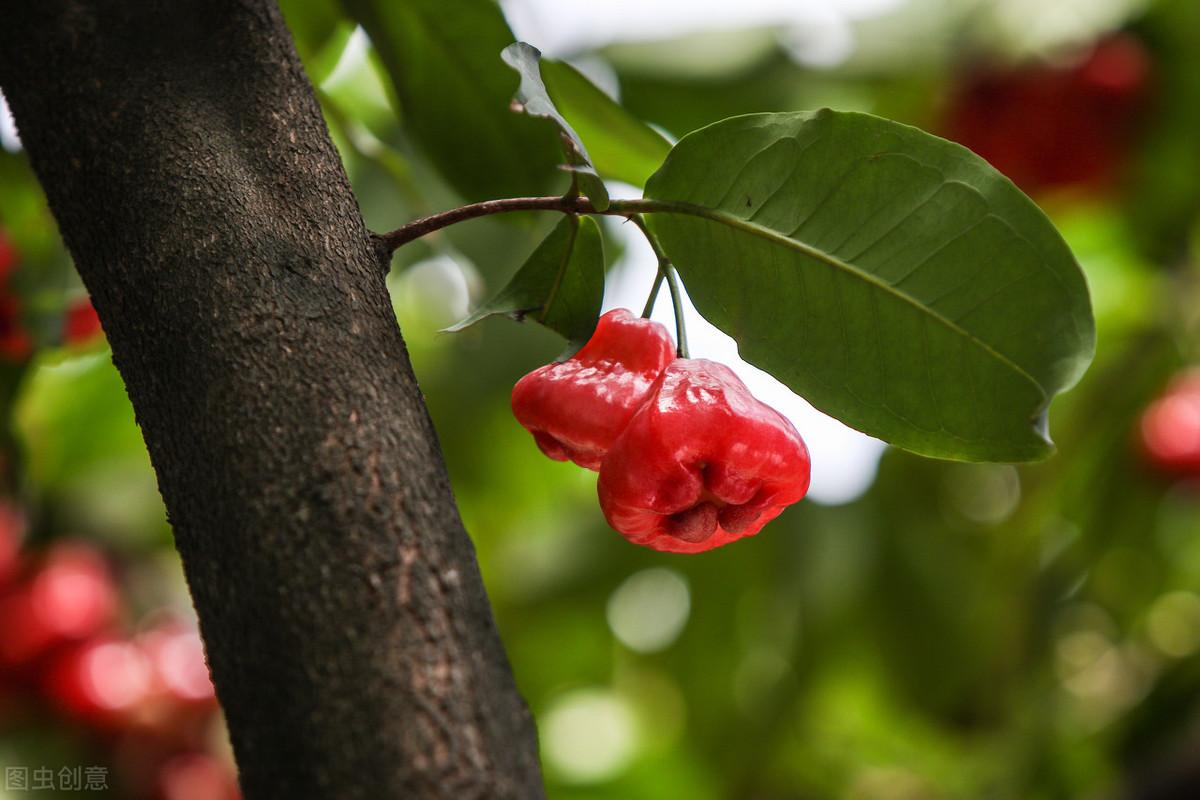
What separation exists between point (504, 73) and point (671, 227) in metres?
0.43

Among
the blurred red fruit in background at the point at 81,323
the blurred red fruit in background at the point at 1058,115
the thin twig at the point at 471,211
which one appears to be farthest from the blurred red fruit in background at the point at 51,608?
the blurred red fruit in background at the point at 1058,115

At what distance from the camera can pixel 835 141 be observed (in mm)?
788

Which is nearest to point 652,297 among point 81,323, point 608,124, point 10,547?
point 608,124

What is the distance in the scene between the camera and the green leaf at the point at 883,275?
0.73 m

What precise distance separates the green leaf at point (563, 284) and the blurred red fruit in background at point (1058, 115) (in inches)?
71.4

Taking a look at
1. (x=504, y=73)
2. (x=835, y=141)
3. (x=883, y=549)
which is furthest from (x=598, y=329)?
(x=883, y=549)

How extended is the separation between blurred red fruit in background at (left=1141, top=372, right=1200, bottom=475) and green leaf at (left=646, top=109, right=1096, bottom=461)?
210 centimetres

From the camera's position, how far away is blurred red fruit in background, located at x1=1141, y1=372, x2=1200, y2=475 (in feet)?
8.52

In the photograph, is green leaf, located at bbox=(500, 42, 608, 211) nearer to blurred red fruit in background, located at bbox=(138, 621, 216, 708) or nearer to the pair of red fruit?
the pair of red fruit

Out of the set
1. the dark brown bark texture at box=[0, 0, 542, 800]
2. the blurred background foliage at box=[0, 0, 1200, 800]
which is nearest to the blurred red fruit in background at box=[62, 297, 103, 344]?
the blurred background foliage at box=[0, 0, 1200, 800]

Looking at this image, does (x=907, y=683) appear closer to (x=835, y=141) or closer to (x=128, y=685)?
(x=128, y=685)

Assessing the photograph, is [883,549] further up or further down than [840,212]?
further up

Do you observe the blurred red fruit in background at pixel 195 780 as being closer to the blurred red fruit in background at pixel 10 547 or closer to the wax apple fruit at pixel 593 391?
the blurred red fruit in background at pixel 10 547
